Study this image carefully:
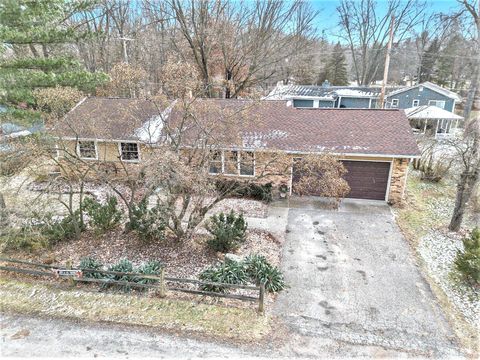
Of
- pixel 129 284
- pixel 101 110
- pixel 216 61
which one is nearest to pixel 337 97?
pixel 216 61

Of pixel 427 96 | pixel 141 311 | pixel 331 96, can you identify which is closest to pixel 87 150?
pixel 141 311

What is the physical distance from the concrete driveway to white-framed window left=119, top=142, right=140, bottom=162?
26.9 ft

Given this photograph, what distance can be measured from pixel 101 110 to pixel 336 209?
1214 cm

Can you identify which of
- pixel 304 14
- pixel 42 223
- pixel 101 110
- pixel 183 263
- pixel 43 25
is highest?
pixel 304 14

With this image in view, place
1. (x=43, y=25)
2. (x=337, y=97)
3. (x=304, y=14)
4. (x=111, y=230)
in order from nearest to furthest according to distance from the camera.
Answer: (x=43, y=25) → (x=111, y=230) → (x=304, y=14) → (x=337, y=97)

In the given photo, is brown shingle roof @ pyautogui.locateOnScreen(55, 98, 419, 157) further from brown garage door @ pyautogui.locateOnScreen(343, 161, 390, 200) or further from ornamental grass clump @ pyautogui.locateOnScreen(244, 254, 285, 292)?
ornamental grass clump @ pyautogui.locateOnScreen(244, 254, 285, 292)

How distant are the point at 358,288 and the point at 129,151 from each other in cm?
1198

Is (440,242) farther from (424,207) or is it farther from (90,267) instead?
(90,267)

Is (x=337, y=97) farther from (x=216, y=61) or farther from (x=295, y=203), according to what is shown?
(x=295, y=203)

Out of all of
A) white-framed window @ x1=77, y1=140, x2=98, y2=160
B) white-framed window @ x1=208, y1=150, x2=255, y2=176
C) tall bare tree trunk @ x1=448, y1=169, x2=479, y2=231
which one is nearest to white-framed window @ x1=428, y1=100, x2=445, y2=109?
tall bare tree trunk @ x1=448, y1=169, x2=479, y2=231

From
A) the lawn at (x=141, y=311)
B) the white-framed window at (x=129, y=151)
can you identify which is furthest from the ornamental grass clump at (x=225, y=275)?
the white-framed window at (x=129, y=151)

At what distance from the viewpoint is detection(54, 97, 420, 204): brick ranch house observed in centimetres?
1326

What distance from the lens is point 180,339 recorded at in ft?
21.2

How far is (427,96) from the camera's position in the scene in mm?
30453
